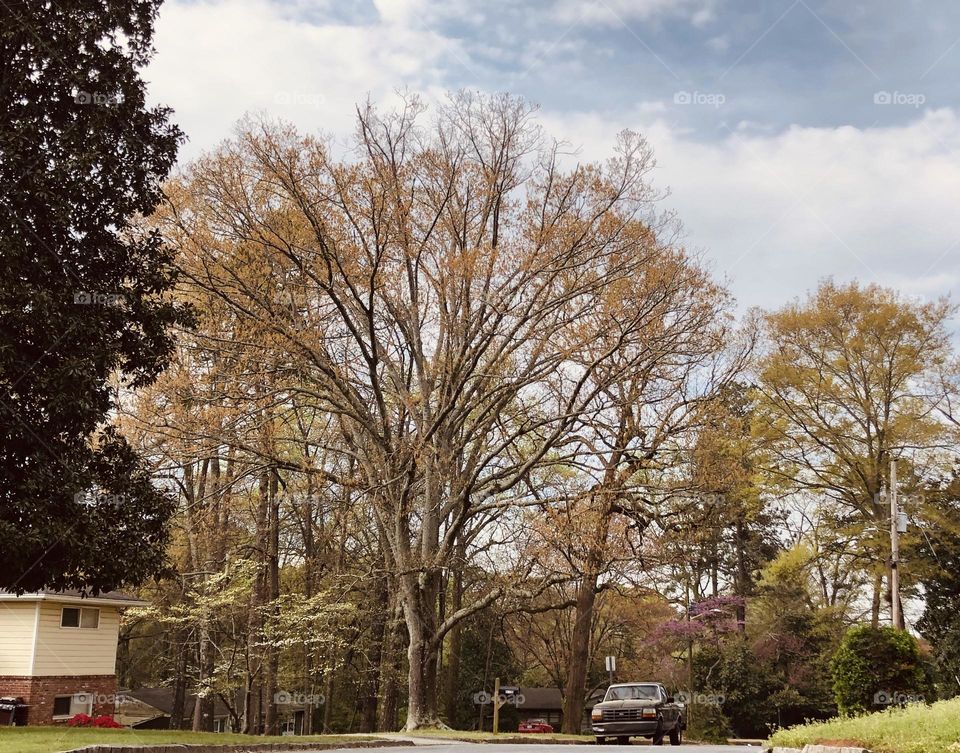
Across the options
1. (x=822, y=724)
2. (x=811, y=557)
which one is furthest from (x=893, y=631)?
(x=811, y=557)

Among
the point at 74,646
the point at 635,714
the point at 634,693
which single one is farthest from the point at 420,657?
the point at 74,646

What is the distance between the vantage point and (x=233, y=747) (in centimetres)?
1325

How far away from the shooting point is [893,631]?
19094 millimetres

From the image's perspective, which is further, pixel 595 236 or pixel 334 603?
pixel 334 603

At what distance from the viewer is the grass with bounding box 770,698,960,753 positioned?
33.8ft

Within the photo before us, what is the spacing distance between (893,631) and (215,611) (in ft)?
69.3

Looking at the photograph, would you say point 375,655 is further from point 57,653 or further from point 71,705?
point 57,653

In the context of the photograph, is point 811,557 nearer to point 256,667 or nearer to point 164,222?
point 256,667

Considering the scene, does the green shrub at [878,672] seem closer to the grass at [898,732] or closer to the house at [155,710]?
the grass at [898,732]

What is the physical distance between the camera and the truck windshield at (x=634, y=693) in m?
22.0

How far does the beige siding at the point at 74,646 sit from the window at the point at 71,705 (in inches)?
24.8

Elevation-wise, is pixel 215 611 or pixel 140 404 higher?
pixel 140 404

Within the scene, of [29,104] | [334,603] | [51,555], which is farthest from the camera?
[334,603]
